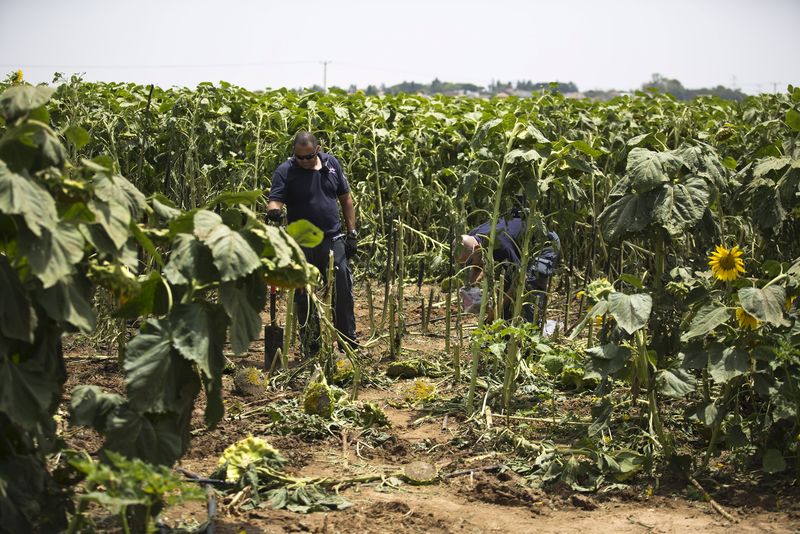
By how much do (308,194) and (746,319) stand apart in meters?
3.91

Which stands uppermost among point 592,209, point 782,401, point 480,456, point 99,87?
point 99,87

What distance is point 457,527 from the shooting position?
169 inches

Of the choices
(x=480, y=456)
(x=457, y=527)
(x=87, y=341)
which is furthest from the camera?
(x=87, y=341)

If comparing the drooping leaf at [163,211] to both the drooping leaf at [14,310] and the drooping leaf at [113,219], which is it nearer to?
the drooping leaf at [113,219]

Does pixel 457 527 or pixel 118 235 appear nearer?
pixel 118 235

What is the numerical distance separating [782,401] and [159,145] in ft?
23.2

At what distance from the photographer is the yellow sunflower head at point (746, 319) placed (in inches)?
175

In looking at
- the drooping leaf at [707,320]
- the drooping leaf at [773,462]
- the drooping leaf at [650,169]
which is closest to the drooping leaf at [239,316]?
the drooping leaf at [707,320]

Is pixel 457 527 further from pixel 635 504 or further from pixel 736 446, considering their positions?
pixel 736 446

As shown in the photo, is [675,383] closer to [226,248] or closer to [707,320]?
[707,320]

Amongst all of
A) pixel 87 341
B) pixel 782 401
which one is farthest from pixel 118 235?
pixel 87 341

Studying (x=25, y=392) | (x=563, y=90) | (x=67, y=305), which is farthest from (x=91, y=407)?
(x=563, y=90)

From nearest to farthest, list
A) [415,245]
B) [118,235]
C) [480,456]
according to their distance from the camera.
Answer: [118,235] < [480,456] < [415,245]

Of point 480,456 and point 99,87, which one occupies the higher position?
point 99,87
